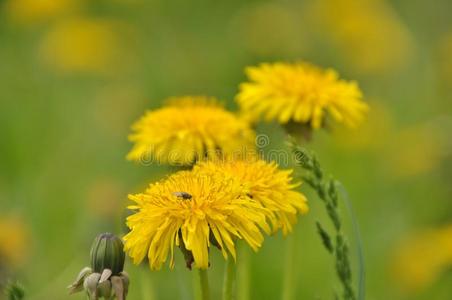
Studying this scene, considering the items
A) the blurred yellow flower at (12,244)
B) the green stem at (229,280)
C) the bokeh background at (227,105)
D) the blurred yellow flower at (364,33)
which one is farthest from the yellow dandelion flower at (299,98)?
the blurred yellow flower at (364,33)

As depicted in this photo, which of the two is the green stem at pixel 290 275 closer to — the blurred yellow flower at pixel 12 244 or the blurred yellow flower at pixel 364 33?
the blurred yellow flower at pixel 12 244

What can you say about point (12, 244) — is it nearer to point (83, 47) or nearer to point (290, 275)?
point (290, 275)

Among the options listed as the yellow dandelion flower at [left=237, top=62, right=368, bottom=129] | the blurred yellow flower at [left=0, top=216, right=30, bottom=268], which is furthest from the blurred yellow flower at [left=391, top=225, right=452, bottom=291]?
the blurred yellow flower at [left=0, top=216, right=30, bottom=268]

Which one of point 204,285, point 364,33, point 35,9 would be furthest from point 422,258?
point 35,9

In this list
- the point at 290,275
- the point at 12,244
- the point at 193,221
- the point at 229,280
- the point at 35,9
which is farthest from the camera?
the point at 35,9

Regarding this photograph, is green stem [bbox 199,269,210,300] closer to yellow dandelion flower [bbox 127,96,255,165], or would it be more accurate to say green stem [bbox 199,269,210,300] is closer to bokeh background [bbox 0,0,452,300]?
bokeh background [bbox 0,0,452,300]

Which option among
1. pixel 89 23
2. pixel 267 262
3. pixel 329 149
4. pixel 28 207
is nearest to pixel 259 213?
pixel 267 262
